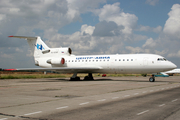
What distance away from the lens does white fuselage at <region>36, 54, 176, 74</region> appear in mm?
27844

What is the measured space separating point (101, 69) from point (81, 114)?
24879 mm

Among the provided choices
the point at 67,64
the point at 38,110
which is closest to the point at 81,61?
the point at 67,64

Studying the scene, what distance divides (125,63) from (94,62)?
5.69 m

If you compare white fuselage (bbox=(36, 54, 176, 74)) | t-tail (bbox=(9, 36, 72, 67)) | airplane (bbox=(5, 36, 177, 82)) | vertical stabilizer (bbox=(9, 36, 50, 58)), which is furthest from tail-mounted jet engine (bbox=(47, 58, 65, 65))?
vertical stabilizer (bbox=(9, 36, 50, 58))

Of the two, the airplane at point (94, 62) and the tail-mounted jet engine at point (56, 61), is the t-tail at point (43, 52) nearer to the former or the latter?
the airplane at point (94, 62)

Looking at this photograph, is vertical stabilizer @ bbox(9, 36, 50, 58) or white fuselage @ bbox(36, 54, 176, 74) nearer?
white fuselage @ bbox(36, 54, 176, 74)

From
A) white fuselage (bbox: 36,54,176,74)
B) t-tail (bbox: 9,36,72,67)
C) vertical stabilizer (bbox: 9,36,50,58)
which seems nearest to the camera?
white fuselage (bbox: 36,54,176,74)

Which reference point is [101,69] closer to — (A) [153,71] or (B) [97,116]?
(A) [153,71]

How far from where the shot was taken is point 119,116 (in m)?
6.87

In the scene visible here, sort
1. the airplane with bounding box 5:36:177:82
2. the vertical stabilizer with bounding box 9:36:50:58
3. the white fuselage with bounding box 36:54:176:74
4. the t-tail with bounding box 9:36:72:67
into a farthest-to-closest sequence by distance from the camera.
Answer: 1. the vertical stabilizer with bounding box 9:36:50:58
2. the t-tail with bounding box 9:36:72:67
3. the airplane with bounding box 5:36:177:82
4. the white fuselage with bounding box 36:54:176:74

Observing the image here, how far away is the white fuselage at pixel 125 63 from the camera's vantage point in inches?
1096

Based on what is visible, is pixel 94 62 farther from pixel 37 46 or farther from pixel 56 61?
pixel 37 46

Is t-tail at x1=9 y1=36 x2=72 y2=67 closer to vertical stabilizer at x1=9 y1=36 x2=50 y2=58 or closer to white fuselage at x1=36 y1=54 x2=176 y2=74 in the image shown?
vertical stabilizer at x1=9 y1=36 x2=50 y2=58

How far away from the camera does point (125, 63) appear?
29.8 meters
